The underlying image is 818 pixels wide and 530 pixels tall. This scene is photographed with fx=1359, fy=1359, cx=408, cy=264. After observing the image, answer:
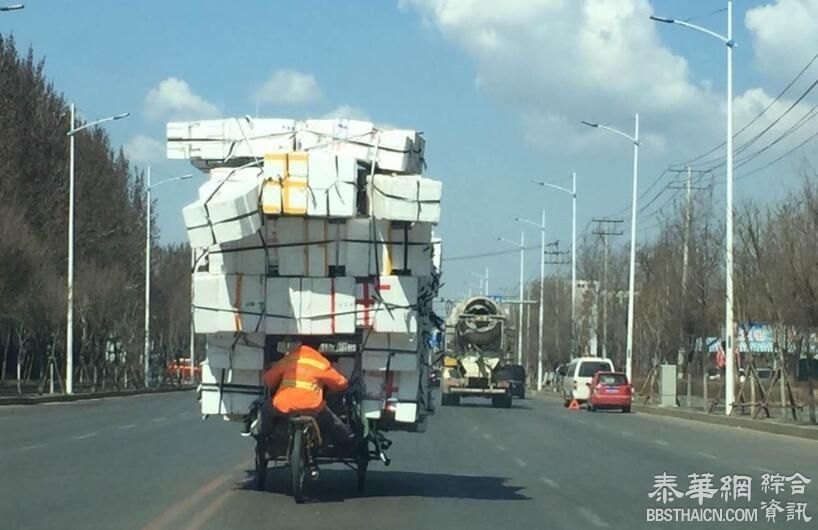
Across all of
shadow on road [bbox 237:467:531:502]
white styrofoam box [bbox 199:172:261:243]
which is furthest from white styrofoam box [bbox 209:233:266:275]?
shadow on road [bbox 237:467:531:502]

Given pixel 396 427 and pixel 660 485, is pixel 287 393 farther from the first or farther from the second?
pixel 660 485

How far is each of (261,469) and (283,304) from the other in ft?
8.56

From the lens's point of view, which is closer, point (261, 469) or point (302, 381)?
point (302, 381)

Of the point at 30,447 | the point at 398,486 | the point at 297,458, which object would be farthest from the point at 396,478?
the point at 30,447

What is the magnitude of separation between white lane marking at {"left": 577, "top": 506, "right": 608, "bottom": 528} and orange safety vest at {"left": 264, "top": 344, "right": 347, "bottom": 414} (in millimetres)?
2967

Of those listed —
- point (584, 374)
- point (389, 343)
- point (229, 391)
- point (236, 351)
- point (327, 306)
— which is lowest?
point (584, 374)

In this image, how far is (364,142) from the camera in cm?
1555

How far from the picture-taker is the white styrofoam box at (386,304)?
1496 cm

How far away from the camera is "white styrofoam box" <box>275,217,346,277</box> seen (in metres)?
15.0

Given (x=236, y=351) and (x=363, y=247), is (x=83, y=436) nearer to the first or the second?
(x=236, y=351)

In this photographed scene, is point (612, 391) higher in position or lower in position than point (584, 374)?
lower

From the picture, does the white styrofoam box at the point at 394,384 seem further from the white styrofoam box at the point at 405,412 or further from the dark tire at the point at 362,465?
the dark tire at the point at 362,465

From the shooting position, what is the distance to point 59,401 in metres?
52.9

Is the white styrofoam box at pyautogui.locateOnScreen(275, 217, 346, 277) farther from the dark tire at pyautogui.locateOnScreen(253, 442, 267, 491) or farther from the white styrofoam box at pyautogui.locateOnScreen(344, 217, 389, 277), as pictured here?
the dark tire at pyautogui.locateOnScreen(253, 442, 267, 491)
